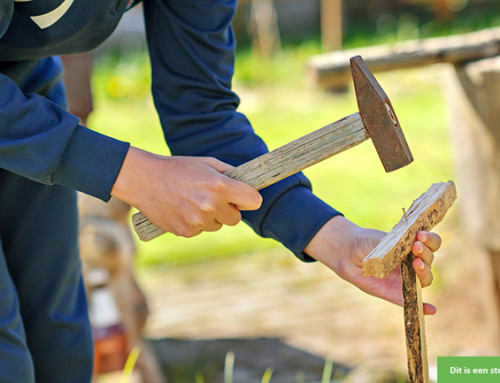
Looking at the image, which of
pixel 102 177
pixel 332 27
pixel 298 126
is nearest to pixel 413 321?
pixel 102 177

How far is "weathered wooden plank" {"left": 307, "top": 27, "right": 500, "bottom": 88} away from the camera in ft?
8.91

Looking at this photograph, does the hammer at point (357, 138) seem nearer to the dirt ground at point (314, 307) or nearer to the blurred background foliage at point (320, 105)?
the dirt ground at point (314, 307)

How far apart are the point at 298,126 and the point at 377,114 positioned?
5.75 metres

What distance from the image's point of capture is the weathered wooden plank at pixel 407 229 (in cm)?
107

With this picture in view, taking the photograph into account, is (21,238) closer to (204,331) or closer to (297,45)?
(204,331)

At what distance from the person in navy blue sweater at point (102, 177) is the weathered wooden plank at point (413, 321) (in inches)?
1.0

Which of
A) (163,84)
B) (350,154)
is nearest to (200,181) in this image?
(163,84)

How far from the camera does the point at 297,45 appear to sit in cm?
948

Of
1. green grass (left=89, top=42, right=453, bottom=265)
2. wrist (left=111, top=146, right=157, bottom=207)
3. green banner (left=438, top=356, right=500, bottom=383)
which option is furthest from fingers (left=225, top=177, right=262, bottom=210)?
green grass (left=89, top=42, right=453, bottom=265)

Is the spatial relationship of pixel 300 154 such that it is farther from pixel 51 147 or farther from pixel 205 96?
pixel 51 147

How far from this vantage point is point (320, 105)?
7652 millimetres

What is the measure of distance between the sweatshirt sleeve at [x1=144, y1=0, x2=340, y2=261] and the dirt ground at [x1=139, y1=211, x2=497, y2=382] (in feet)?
5.72

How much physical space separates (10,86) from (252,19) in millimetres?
8755

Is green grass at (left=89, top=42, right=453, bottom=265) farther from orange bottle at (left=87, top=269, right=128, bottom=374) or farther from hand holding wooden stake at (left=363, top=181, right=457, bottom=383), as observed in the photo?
hand holding wooden stake at (left=363, top=181, right=457, bottom=383)
